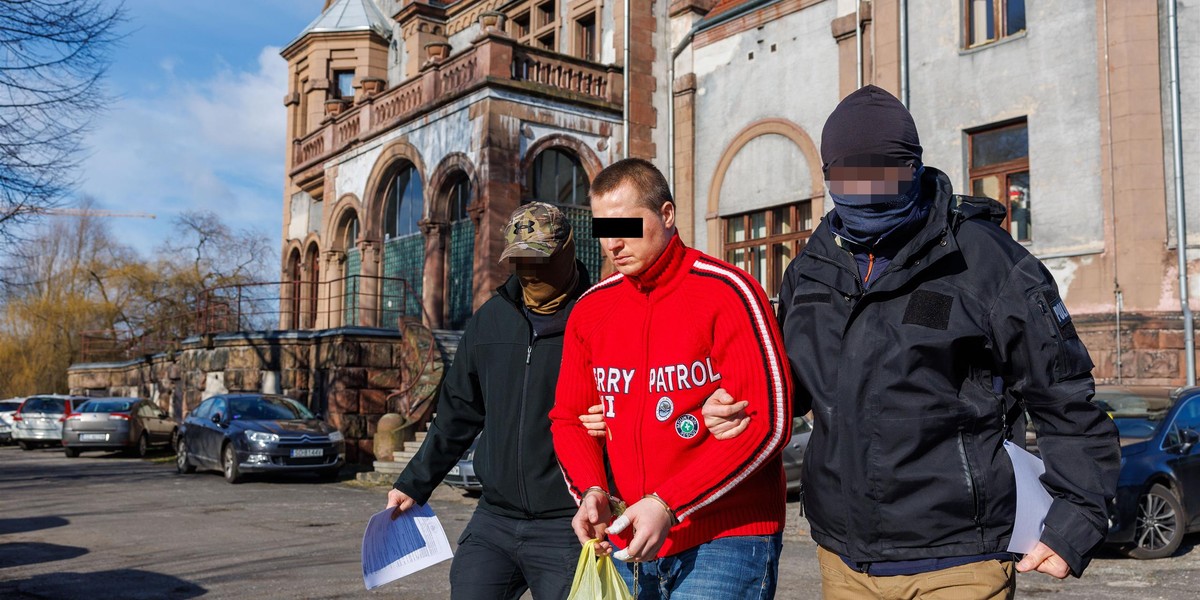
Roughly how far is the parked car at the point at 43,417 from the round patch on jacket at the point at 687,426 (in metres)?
30.3

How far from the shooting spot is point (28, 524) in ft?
39.6

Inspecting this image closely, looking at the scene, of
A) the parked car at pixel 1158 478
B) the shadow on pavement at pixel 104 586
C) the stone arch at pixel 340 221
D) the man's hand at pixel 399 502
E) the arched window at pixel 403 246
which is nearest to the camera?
the man's hand at pixel 399 502

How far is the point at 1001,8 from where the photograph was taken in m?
17.3

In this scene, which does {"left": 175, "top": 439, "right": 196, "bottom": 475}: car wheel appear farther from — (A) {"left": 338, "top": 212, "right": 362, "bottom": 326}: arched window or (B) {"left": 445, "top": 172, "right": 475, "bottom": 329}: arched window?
(A) {"left": 338, "top": 212, "right": 362, "bottom": 326}: arched window

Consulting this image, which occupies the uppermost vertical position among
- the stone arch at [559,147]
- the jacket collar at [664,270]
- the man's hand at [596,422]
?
the stone arch at [559,147]

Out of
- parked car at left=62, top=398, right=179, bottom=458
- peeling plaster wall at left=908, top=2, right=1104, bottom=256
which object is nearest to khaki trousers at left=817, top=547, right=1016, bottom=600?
peeling plaster wall at left=908, top=2, right=1104, bottom=256

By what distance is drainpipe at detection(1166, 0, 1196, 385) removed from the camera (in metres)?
14.7

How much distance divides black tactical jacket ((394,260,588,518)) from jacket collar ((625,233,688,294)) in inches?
33.1

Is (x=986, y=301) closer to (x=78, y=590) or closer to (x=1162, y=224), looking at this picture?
(x=78, y=590)

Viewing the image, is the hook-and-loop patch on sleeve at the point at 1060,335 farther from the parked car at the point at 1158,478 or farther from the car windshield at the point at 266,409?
the car windshield at the point at 266,409

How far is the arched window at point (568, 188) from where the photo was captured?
22.6 m

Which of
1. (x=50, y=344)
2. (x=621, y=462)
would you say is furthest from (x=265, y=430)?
(x=50, y=344)

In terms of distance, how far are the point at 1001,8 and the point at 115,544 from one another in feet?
50.1

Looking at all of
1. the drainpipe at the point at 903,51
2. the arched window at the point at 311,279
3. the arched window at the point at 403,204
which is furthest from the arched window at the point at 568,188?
the arched window at the point at 311,279
